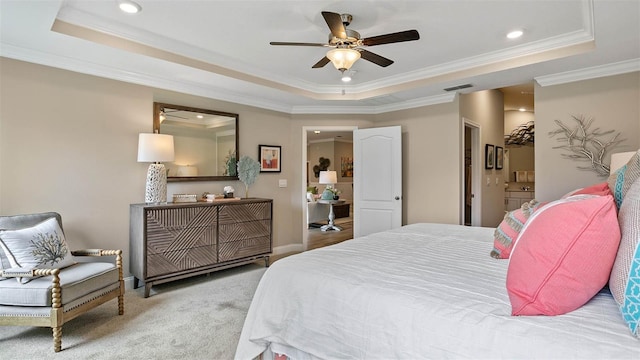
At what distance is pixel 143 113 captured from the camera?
12.3 feet

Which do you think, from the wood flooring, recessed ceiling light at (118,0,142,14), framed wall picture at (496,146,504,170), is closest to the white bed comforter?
recessed ceiling light at (118,0,142,14)

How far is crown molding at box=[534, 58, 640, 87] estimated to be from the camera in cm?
330

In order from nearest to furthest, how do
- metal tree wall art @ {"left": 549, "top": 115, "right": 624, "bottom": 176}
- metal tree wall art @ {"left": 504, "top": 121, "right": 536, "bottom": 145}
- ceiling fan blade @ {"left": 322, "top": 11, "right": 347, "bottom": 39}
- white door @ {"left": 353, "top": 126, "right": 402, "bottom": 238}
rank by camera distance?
ceiling fan blade @ {"left": 322, "top": 11, "right": 347, "bottom": 39} → metal tree wall art @ {"left": 549, "top": 115, "right": 624, "bottom": 176} → white door @ {"left": 353, "top": 126, "right": 402, "bottom": 238} → metal tree wall art @ {"left": 504, "top": 121, "right": 536, "bottom": 145}

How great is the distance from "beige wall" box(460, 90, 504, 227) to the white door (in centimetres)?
113

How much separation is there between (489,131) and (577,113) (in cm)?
198

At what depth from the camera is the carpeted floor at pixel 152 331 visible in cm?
221

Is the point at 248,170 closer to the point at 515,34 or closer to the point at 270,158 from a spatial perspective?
the point at 270,158

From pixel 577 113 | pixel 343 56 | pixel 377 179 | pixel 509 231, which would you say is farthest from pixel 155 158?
pixel 577 113

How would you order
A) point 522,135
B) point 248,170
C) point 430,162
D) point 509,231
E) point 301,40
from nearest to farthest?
point 509,231 → point 301,40 → point 248,170 → point 430,162 → point 522,135

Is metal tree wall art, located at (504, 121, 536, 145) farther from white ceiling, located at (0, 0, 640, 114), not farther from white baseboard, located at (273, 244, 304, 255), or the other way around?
white baseboard, located at (273, 244, 304, 255)

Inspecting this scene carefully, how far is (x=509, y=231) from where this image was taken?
1.83 m

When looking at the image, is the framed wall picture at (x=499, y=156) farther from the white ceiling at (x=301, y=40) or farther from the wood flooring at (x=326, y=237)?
the wood flooring at (x=326, y=237)

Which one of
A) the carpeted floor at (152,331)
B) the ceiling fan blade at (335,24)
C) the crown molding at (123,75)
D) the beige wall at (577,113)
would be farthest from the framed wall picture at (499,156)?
the carpeted floor at (152,331)

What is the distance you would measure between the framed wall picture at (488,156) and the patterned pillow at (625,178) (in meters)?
4.27
